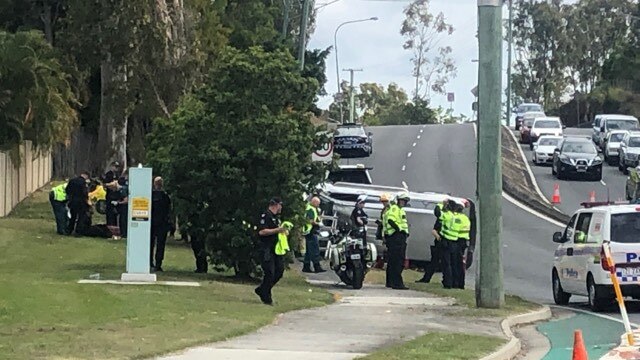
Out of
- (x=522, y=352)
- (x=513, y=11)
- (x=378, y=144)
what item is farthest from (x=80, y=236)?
(x=513, y=11)

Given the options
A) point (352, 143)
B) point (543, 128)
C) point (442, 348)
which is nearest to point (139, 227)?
point (442, 348)

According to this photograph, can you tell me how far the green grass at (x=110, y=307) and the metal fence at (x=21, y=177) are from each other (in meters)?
9.12

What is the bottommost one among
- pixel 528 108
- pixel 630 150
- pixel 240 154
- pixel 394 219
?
pixel 394 219

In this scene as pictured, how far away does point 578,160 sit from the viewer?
5378 centimetres

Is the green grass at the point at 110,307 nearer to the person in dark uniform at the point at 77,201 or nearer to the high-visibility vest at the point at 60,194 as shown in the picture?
the person in dark uniform at the point at 77,201

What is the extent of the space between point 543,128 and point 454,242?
47.0m

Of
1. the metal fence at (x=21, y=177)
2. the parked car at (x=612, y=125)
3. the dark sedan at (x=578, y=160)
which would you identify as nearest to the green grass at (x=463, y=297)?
the metal fence at (x=21, y=177)

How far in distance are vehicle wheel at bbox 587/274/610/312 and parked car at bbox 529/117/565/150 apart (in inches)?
1863

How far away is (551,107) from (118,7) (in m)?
95.8

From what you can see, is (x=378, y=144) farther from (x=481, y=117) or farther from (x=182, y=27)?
(x=481, y=117)

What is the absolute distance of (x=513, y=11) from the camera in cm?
12306

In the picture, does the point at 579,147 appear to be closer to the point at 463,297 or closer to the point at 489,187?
the point at 463,297

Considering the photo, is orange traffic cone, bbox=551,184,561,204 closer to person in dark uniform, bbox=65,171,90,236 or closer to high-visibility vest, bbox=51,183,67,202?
person in dark uniform, bbox=65,171,90,236

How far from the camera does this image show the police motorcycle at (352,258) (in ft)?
79.0
